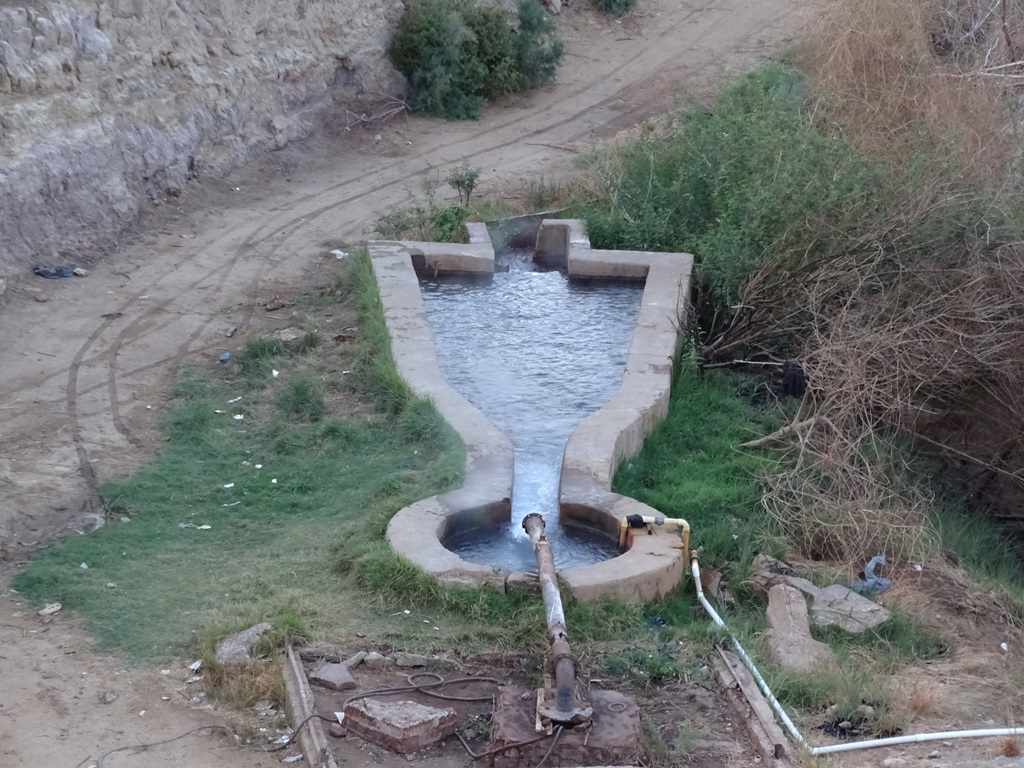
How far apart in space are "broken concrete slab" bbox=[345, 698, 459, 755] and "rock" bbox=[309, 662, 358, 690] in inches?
7.5

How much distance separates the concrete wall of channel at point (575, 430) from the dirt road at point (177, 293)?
4.48 feet

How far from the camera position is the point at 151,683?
18.4ft

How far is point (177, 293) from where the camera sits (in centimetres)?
1033

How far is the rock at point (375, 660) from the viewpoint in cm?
571

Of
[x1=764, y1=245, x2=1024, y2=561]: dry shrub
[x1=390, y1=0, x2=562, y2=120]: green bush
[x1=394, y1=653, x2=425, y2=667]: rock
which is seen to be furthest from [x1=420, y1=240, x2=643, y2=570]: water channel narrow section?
[x1=390, y1=0, x2=562, y2=120]: green bush

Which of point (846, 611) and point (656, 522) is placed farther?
point (656, 522)

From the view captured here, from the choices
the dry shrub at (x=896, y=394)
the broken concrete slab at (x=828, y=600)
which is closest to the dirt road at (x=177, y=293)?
the broken concrete slab at (x=828, y=600)

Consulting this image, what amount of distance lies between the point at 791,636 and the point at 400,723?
2.02 metres

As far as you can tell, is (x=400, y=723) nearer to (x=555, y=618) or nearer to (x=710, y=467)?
(x=555, y=618)

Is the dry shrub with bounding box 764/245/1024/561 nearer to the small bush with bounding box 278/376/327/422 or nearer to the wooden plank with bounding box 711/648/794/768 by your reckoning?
the wooden plank with bounding box 711/648/794/768

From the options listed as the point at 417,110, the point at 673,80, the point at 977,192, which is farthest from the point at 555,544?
the point at 673,80

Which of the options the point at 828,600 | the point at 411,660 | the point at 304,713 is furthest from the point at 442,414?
the point at 304,713

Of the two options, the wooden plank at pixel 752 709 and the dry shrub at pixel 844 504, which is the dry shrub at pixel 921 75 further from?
the wooden plank at pixel 752 709

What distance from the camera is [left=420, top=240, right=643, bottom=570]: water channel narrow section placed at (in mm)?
7043
